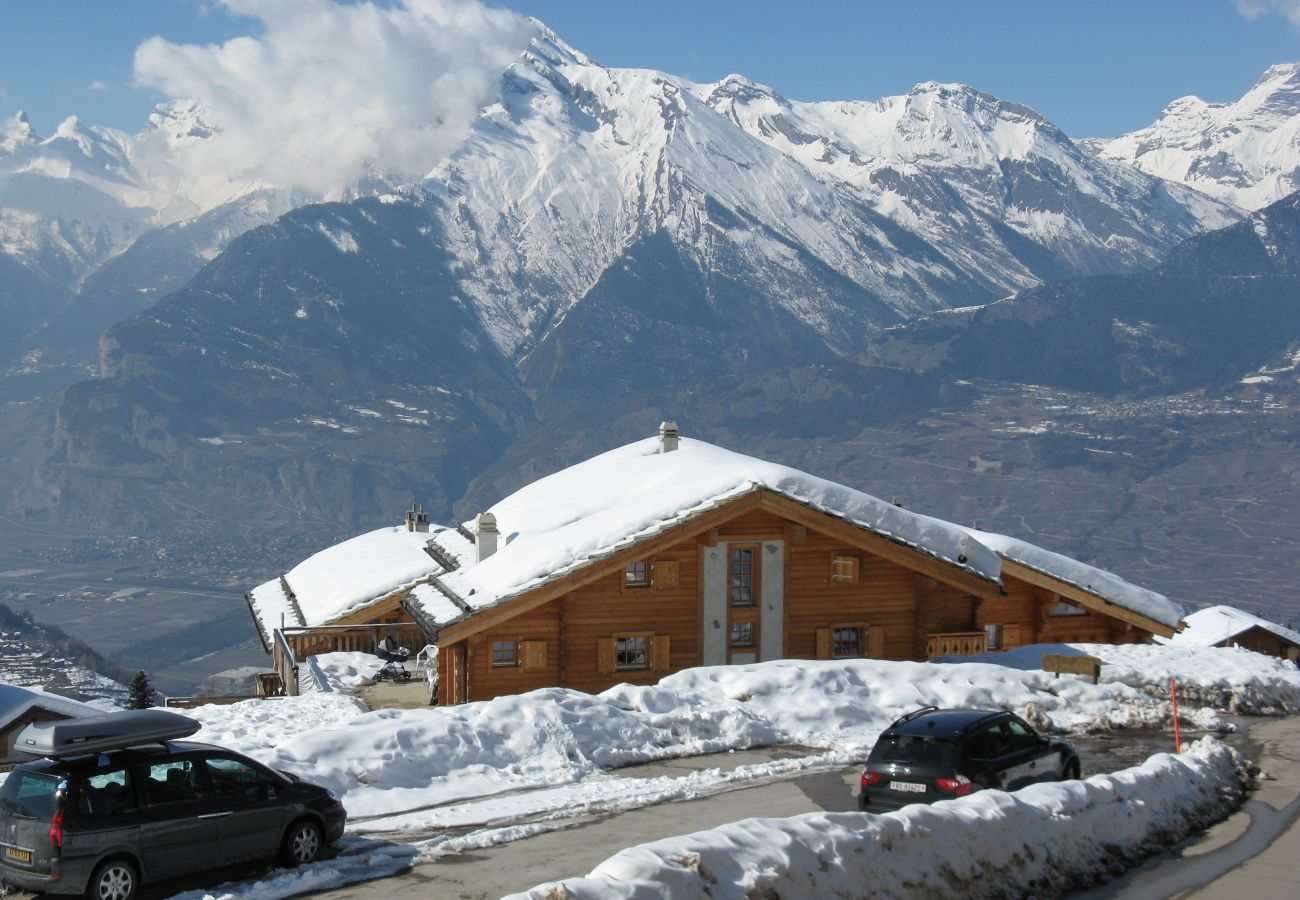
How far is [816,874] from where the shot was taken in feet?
46.8

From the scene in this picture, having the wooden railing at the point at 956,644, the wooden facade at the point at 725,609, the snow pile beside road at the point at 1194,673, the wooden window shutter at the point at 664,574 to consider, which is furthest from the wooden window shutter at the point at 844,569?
the wooden window shutter at the point at 664,574

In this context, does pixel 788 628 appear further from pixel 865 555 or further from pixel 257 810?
pixel 257 810

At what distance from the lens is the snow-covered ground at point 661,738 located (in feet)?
58.3

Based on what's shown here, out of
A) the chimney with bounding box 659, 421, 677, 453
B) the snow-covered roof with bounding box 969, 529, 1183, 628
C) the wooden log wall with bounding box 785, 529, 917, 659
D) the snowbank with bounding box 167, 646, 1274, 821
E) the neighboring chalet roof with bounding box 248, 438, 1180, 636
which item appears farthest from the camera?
the chimney with bounding box 659, 421, 677, 453

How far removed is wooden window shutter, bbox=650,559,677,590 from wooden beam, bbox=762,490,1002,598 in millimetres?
2614

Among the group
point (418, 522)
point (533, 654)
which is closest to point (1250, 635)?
point (418, 522)

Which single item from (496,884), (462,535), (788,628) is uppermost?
(462,535)

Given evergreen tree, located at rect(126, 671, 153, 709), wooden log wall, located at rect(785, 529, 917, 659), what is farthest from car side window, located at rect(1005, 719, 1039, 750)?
evergreen tree, located at rect(126, 671, 153, 709)

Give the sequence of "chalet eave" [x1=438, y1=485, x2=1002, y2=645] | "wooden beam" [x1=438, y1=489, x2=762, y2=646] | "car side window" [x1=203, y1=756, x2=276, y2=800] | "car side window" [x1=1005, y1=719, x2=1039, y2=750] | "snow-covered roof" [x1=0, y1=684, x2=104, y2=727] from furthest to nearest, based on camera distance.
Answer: "snow-covered roof" [x1=0, y1=684, x2=104, y2=727] < "chalet eave" [x1=438, y1=485, x2=1002, y2=645] < "wooden beam" [x1=438, y1=489, x2=762, y2=646] < "car side window" [x1=1005, y1=719, x2=1039, y2=750] < "car side window" [x1=203, y1=756, x2=276, y2=800]

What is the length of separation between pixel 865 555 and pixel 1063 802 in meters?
19.3

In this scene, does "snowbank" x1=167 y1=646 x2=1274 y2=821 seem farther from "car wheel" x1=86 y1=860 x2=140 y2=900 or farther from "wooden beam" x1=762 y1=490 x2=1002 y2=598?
"car wheel" x1=86 y1=860 x2=140 y2=900

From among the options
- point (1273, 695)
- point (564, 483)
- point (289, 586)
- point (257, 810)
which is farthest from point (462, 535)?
point (257, 810)

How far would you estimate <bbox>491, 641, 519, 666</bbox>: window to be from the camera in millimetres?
34062

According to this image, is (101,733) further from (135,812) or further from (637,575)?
(637,575)
